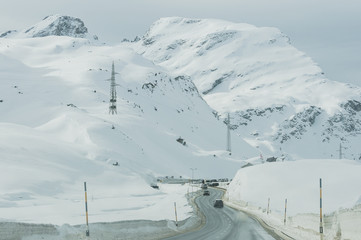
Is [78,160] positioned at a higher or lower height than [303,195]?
higher

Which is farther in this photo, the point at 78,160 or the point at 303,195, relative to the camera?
the point at 78,160

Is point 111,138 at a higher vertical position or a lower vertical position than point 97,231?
higher

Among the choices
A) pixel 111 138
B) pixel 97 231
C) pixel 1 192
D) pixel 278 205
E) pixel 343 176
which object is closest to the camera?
pixel 97 231

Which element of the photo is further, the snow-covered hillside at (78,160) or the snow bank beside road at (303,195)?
the snow-covered hillside at (78,160)

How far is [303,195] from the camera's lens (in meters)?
45.8

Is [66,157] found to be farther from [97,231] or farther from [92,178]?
[97,231]

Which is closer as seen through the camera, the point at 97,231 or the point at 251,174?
the point at 97,231

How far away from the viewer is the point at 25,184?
2383 inches

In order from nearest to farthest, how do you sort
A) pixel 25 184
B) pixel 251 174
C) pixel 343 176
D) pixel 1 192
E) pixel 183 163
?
1. pixel 343 176
2. pixel 1 192
3. pixel 25 184
4. pixel 251 174
5. pixel 183 163

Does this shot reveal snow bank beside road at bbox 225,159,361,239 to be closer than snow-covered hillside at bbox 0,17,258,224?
Yes

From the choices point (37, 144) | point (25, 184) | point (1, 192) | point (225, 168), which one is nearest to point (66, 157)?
point (37, 144)

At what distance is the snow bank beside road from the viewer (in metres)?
29.4

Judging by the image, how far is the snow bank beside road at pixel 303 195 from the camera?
Result: 96.4ft

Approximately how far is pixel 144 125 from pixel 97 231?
501 feet
